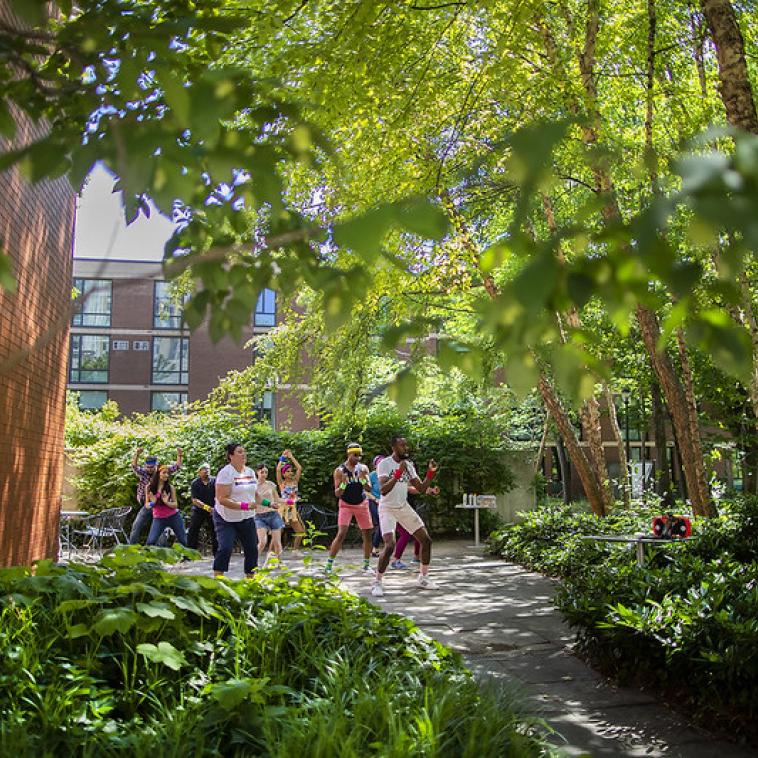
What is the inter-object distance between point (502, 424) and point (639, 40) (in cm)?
1221

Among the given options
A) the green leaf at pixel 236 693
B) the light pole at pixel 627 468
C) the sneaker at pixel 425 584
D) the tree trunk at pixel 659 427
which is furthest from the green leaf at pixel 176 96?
the tree trunk at pixel 659 427

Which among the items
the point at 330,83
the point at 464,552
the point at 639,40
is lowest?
the point at 464,552

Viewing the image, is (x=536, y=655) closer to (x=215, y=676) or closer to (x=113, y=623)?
(x=215, y=676)

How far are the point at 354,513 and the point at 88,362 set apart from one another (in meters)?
34.1

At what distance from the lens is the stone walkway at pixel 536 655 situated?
4.81 m

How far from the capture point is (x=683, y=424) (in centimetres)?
1172

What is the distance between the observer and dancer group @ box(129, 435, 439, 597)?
9453 mm

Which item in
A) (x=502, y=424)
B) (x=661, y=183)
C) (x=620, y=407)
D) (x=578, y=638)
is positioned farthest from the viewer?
(x=620, y=407)

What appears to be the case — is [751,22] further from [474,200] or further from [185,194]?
[185,194]

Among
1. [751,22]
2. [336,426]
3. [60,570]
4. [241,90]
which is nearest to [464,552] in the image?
[336,426]

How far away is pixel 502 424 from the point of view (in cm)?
2206

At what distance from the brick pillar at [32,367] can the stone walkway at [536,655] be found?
11.6 ft

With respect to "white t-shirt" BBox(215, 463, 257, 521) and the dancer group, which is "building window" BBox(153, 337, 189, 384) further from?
"white t-shirt" BBox(215, 463, 257, 521)

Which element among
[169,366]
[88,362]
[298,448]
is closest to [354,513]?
[298,448]
